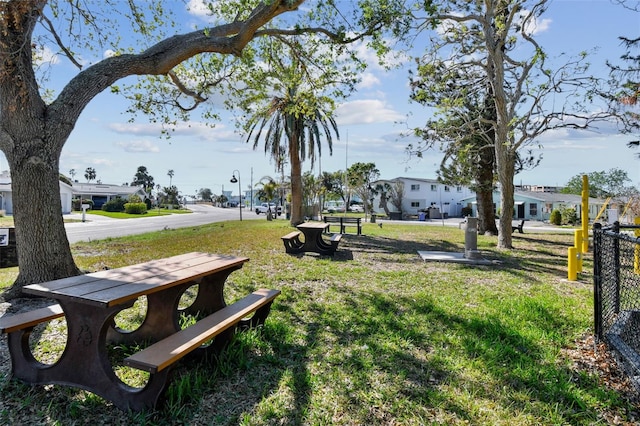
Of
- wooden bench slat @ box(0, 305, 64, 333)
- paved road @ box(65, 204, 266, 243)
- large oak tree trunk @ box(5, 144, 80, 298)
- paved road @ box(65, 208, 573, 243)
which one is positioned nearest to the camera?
wooden bench slat @ box(0, 305, 64, 333)

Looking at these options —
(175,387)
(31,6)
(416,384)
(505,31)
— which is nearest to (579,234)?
(505,31)

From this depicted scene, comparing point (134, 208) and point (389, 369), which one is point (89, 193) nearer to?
point (134, 208)

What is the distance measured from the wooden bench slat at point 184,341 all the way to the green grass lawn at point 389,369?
373 millimetres

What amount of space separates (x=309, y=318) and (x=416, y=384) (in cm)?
191

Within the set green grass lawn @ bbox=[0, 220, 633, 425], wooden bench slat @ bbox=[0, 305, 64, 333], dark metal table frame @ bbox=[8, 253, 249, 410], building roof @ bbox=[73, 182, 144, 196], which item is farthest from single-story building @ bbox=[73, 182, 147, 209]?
dark metal table frame @ bbox=[8, 253, 249, 410]

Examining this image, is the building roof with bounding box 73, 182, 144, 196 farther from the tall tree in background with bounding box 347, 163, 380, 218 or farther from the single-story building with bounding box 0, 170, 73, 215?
the tall tree in background with bounding box 347, 163, 380, 218

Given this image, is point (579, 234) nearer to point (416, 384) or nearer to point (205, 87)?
point (416, 384)

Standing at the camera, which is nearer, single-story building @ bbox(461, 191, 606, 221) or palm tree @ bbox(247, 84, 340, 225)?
palm tree @ bbox(247, 84, 340, 225)

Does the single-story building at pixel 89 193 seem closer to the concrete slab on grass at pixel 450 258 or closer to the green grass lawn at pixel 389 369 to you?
the green grass lawn at pixel 389 369

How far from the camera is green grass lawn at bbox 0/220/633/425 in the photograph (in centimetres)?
266

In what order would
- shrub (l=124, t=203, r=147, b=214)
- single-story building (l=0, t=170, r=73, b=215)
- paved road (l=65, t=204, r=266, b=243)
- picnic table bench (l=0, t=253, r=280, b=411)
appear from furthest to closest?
shrub (l=124, t=203, r=147, b=214) < single-story building (l=0, t=170, r=73, b=215) < paved road (l=65, t=204, r=266, b=243) < picnic table bench (l=0, t=253, r=280, b=411)

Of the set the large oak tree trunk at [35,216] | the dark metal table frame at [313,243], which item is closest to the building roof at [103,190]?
the dark metal table frame at [313,243]

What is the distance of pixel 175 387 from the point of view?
2857 mm

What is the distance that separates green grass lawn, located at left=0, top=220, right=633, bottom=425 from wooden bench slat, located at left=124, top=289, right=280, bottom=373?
1.22 feet
